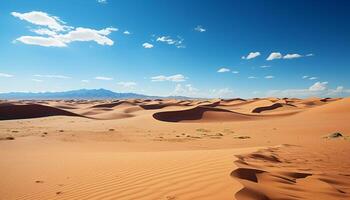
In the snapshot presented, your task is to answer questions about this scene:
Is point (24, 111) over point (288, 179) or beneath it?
over

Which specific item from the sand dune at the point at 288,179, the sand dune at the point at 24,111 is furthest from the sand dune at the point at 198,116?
the sand dune at the point at 288,179

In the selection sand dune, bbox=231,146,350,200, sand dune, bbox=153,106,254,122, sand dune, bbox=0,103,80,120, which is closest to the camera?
sand dune, bbox=231,146,350,200

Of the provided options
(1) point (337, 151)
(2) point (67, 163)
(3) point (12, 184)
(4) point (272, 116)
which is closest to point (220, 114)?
(4) point (272, 116)

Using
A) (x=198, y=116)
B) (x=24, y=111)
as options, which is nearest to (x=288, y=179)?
(x=198, y=116)

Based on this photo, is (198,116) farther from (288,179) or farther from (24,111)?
(288,179)

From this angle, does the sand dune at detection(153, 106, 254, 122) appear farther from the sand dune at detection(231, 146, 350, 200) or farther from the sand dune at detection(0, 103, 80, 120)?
the sand dune at detection(231, 146, 350, 200)

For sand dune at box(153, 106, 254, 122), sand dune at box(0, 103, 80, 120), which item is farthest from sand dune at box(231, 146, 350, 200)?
sand dune at box(0, 103, 80, 120)

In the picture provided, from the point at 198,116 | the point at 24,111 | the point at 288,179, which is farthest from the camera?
the point at 24,111

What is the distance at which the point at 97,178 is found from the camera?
20.9 feet

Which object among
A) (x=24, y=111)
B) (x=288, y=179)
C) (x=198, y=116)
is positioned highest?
(x=24, y=111)

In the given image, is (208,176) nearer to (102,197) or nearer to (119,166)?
(102,197)

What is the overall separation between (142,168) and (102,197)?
1.98 m

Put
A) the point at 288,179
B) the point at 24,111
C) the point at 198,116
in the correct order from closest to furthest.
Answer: the point at 288,179 < the point at 198,116 < the point at 24,111

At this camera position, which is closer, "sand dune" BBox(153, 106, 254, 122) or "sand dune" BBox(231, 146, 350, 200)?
"sand dune" BBox(231, 146, 350, 200)
